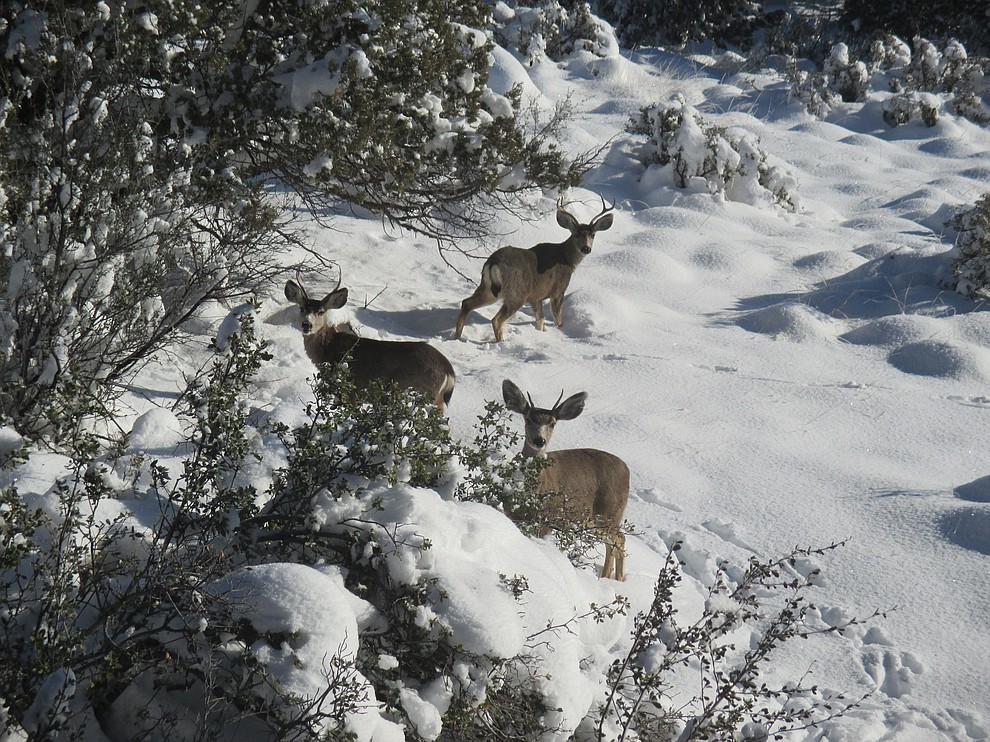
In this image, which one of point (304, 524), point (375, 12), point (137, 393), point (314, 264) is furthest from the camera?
point (314, 264)

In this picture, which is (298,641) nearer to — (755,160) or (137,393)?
(137,393)

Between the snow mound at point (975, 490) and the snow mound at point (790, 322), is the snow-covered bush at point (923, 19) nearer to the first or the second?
the snow mound at point (790, 322)

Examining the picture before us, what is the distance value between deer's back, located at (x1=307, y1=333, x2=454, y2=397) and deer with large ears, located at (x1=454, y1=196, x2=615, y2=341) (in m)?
2.03

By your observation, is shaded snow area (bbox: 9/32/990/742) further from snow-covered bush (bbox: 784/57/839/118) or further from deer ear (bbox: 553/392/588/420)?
snow-covered bush (bbox: 784/57/839/118)

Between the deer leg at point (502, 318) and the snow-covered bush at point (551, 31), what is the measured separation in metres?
11.1

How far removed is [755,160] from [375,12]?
352 inches

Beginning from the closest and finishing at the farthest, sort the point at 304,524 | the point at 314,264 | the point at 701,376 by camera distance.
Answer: the point at 304,524 → the point at 701,376 → the point at 314,264

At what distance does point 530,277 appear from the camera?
29.5ft

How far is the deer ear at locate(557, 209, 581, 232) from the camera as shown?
963 cm

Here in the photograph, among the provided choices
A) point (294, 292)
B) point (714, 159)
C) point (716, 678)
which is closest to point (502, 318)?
point (294, 292)

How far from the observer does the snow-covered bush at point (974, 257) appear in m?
10.2

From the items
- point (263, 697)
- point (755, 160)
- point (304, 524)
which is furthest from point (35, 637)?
point (755, 160)

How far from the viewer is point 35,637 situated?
2496mm

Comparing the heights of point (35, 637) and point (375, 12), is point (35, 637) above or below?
below
